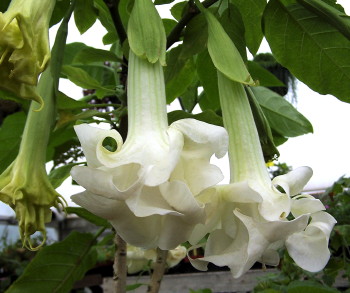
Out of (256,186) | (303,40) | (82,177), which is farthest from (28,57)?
(303,40)

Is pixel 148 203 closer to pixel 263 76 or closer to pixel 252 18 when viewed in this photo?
pixel 252 18

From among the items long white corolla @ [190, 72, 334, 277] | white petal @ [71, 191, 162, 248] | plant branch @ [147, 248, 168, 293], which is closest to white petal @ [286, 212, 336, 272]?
long white corolla @ [190, 72, 334, 277]

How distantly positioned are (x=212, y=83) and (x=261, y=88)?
264 millimetres

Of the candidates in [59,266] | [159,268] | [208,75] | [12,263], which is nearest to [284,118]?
[208,75]

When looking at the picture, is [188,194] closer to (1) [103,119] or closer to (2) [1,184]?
(2) [1,184]

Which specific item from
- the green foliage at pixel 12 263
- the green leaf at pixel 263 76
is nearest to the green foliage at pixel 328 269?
the green leaf at pixel 263 76

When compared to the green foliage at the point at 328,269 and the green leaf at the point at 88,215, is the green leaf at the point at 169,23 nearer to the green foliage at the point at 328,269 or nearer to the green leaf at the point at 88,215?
the green leaf at the point at 88,215

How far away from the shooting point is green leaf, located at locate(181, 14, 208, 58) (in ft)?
1.76

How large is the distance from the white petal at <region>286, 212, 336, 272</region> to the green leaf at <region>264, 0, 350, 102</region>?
0.27 meters

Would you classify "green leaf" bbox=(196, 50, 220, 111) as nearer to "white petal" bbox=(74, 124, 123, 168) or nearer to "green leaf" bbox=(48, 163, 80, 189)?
"green leaf" bbox=(48, 163, 80, 189)

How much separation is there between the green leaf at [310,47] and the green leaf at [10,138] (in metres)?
0.47

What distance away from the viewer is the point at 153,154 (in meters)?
0.36

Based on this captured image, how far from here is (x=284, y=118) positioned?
3.04ft

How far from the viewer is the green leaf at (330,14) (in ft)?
1.72
